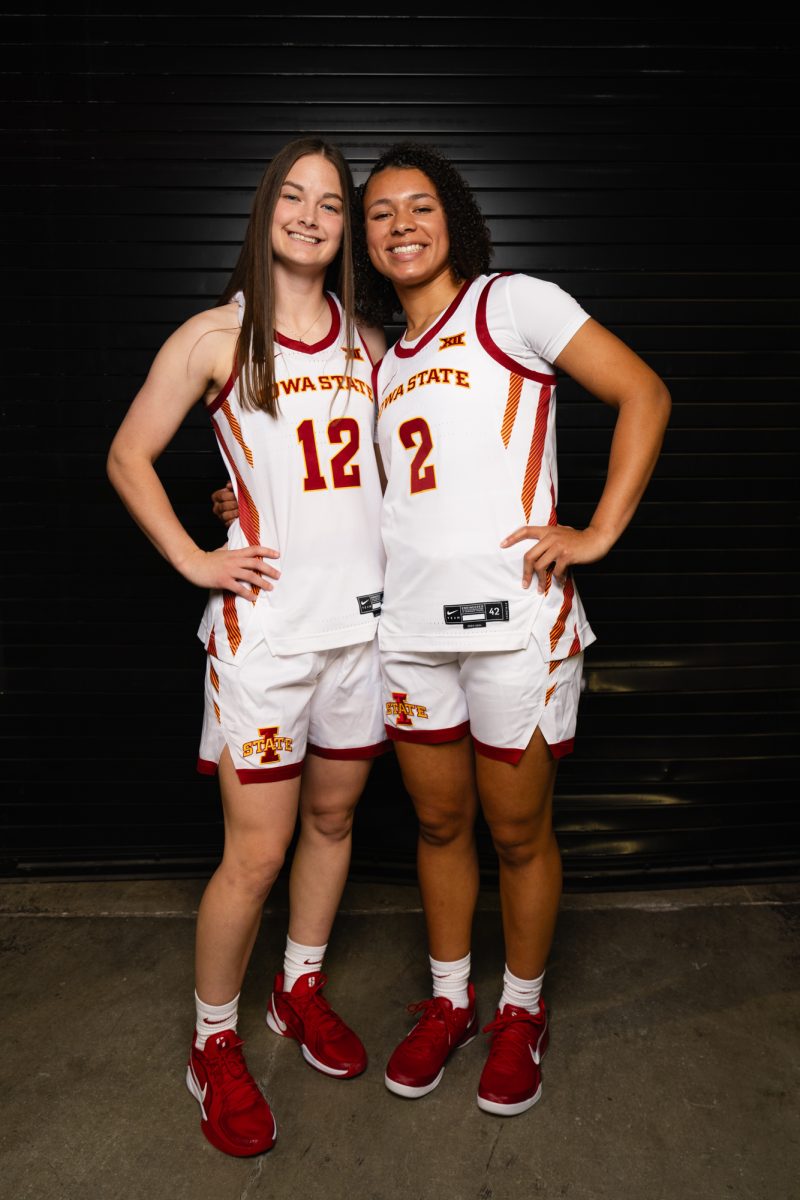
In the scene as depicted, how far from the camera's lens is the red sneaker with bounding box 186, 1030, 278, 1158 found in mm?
1976

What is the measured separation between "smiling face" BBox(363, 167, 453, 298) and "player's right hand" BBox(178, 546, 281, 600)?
67 cm

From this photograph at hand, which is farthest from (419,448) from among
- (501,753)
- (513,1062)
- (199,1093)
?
(199,1093)

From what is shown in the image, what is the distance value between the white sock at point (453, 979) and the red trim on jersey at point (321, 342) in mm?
1480

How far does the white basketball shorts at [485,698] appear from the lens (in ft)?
6.39

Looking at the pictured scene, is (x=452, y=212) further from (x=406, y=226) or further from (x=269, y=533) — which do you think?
(x=269, y=533)

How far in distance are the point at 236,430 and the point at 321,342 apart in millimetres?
272

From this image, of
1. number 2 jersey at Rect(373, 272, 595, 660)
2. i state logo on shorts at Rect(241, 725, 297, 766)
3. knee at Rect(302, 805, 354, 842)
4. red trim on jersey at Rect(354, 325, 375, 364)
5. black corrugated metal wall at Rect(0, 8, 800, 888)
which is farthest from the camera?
black corrugated metal wall at Rect(0, 8, 800, 888)

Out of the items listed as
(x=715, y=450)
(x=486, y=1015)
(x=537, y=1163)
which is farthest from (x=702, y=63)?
(x=537, y=1163)

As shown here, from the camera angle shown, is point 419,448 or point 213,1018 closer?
point 419,448

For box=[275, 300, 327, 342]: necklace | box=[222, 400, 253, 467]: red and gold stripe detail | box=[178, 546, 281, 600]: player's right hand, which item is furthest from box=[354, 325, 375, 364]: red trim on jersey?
box=[178, 546, 281, 600]: player's right hand

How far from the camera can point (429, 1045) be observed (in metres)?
2.18

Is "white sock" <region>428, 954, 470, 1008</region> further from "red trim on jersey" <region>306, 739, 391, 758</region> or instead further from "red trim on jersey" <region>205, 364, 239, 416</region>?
"red trim on jersey" <region>205, 364, 239, 416</region>

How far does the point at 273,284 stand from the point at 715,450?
61.7 inches

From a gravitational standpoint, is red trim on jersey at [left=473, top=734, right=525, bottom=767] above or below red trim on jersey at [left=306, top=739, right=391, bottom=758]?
above
